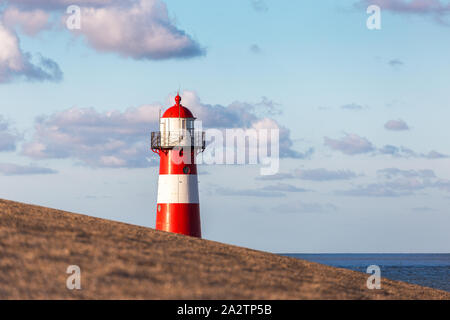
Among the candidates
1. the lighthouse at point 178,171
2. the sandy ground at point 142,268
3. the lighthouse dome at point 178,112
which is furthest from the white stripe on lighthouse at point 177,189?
the sandy ground at point 142,268

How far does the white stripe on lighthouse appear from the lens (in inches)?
1355

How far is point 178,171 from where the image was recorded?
34.6 metres

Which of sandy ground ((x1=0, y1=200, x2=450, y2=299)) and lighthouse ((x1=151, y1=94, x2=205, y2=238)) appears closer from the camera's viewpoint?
sandy ground ((x1=0, y1=200, x2=450, y2=299))

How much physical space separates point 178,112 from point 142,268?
1784 centimetres

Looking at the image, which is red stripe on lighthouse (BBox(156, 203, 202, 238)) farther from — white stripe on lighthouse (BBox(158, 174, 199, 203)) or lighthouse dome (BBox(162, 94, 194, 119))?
lighthouse dome (BBox(162, 94, 194, 119))

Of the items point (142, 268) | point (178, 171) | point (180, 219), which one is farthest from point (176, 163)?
point (142, 268)

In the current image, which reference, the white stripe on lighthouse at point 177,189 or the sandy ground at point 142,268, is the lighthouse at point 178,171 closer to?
the white stripe on lighthouse at point 177,189

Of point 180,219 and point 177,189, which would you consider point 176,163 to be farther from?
point 180,219

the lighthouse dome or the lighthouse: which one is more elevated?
the lighthouse dome

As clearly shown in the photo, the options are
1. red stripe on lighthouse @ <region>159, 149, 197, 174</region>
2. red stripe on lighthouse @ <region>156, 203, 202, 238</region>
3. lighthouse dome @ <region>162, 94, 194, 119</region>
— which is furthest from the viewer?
lighthouse dome @ <region>162, 94, 194, 119</region>

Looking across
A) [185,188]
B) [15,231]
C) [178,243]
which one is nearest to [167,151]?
[185,188]

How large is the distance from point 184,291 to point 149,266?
2.08 m

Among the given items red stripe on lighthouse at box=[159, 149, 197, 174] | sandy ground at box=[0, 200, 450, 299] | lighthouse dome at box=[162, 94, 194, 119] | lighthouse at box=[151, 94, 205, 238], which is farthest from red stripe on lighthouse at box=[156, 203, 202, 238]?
sandy ground at box=[0, 200, 450, 299]
